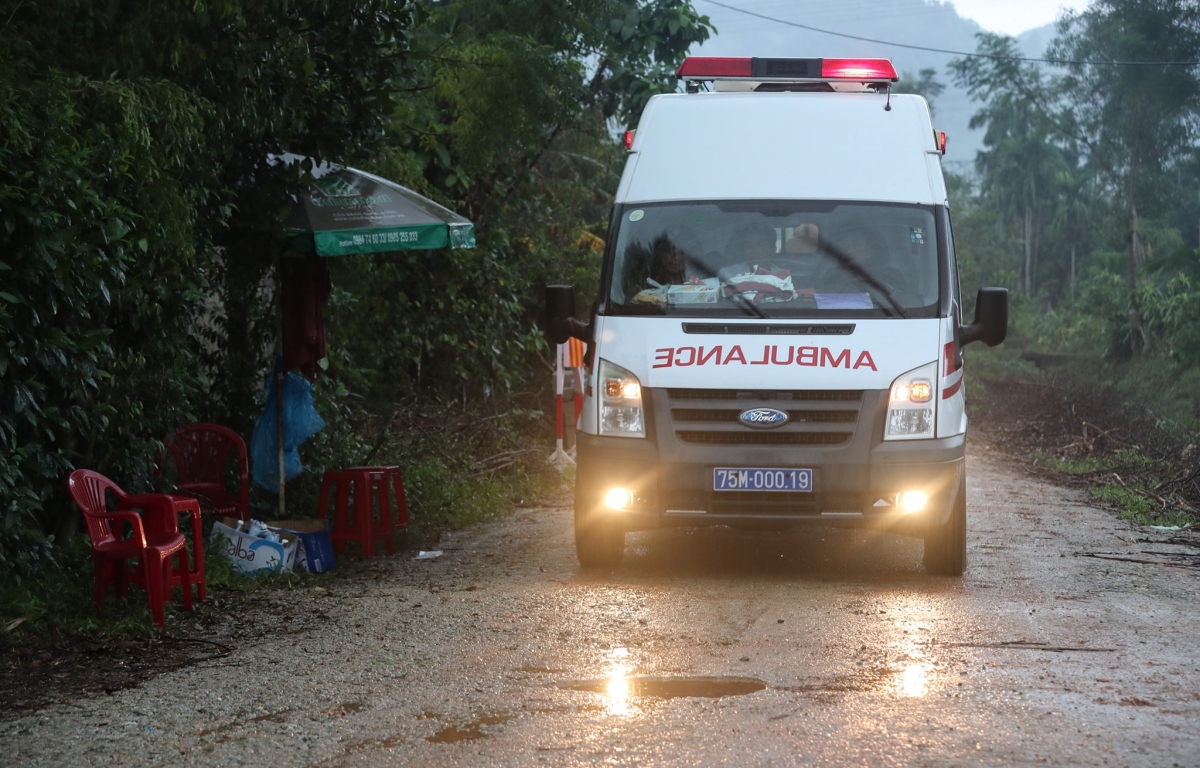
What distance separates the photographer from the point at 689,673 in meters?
5.59

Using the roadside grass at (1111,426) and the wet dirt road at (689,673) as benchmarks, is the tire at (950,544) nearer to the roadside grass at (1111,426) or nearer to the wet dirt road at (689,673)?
the wet dirt road at (689,673)

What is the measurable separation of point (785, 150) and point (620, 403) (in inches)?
78.0

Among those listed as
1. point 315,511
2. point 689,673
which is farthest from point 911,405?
point 315,511

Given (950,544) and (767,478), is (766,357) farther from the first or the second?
(950,544)

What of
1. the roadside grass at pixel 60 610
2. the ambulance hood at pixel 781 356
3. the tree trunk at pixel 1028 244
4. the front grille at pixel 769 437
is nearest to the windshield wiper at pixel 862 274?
the ambulance hood at pixel 781 356

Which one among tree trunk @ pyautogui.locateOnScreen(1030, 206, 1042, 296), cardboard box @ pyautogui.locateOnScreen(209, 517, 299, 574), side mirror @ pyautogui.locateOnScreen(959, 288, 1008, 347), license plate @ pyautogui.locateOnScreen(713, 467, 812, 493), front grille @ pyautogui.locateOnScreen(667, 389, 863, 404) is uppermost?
tree trunk @ pyautogui.locateOnScreen(1030, 206, 1042, 296)

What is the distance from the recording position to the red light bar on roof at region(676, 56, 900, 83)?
925 cm

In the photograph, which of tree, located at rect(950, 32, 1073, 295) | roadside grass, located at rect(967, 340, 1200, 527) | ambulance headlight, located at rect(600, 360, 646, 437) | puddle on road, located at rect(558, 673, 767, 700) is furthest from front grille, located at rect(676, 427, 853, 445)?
tree, located at rect(950, 32, 1073, 295)

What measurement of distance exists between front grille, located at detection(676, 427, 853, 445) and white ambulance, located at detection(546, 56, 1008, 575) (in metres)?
0.01

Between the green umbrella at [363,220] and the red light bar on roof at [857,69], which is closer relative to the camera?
the green umbrella at [363,220]

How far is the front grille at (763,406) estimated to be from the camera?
292 inches

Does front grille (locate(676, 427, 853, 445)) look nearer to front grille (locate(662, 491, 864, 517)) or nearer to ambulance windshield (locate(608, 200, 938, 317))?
front grille (locate(662, 491, 864, 517))

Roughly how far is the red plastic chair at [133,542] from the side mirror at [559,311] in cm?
253

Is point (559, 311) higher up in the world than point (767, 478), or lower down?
higher up
